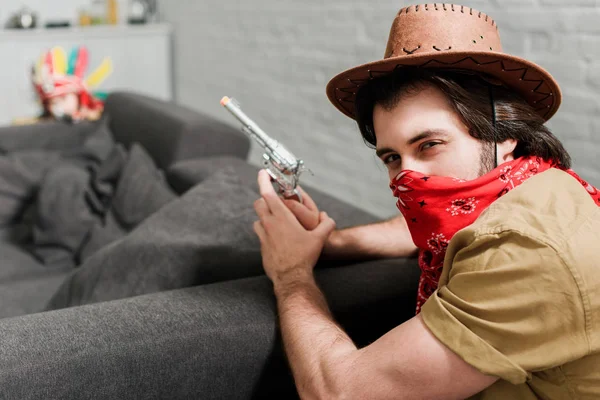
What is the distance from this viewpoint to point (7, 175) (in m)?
2.38

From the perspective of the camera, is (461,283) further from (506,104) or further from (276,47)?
(276,47)

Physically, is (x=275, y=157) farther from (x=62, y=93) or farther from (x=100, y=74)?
(x=100, y=74)

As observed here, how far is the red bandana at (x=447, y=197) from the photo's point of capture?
3.20ft

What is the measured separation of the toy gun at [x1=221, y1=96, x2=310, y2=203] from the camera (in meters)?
1.24

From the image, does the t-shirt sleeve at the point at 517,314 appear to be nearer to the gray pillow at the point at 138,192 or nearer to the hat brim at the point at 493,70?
the hat brim at the point at 493,70

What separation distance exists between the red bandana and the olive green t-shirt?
0.10 metres

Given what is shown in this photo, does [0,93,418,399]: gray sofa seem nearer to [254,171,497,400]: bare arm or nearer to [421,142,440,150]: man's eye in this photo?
[254,171,497,400]: bare arm

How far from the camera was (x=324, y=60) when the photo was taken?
8.98ft

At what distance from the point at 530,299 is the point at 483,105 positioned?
36cm

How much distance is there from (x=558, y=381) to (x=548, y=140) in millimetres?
388

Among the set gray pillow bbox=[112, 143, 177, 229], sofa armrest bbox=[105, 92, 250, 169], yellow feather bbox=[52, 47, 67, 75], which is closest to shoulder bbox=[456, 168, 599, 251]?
gray pillow bbox=[112, 143, 177, 229]

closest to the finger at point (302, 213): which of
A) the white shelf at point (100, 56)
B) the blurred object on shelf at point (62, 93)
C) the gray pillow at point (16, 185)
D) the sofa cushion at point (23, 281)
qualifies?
the sofa cushion at point (23, 281)

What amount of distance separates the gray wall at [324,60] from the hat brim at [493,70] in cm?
59

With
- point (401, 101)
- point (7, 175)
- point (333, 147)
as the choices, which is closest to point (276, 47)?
point (333, 147)
